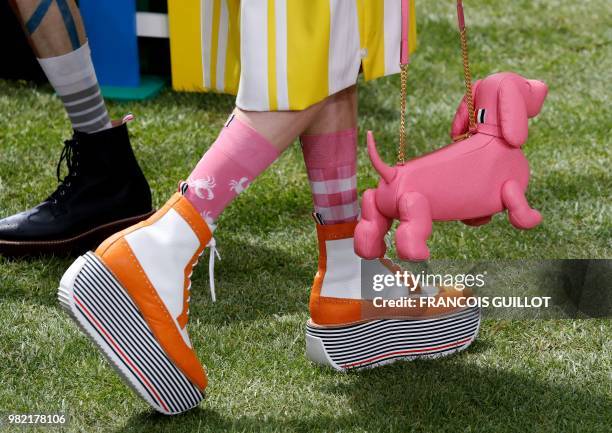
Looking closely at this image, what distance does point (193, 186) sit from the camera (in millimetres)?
1857

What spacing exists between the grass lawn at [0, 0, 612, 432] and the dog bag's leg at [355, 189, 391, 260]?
0.32 m

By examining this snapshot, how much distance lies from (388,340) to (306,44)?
0.71 metres

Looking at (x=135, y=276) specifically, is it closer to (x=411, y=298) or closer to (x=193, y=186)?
(x=193, y=186)

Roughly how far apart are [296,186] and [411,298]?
1090mm

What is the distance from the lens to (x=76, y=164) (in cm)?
271

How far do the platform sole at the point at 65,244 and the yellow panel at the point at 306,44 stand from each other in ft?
3.54

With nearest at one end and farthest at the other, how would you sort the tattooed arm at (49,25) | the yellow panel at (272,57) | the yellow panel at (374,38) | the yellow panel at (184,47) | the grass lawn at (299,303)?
the yellow panel at (272,57)
the yellow panel at (374,38)
the grass lawn at (299,303)
the tattooed arm at (49,25)
the yellow panel at (184,47)

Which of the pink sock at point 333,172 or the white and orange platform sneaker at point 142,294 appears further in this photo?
the pink sock at point 333,172

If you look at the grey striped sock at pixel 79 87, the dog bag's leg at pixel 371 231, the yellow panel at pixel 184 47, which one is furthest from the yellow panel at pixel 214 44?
the yellow panel at pixel 184 47

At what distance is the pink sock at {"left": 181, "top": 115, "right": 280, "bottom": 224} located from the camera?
1.85 m

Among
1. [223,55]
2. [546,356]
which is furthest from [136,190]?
[546,356]

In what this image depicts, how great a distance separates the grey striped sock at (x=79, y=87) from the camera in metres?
2.62

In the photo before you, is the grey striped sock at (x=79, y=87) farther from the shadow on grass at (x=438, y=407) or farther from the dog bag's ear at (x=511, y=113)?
the dog bag's ear at (x=511, y=113)

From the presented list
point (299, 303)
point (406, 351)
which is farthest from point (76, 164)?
point (406, 351)
